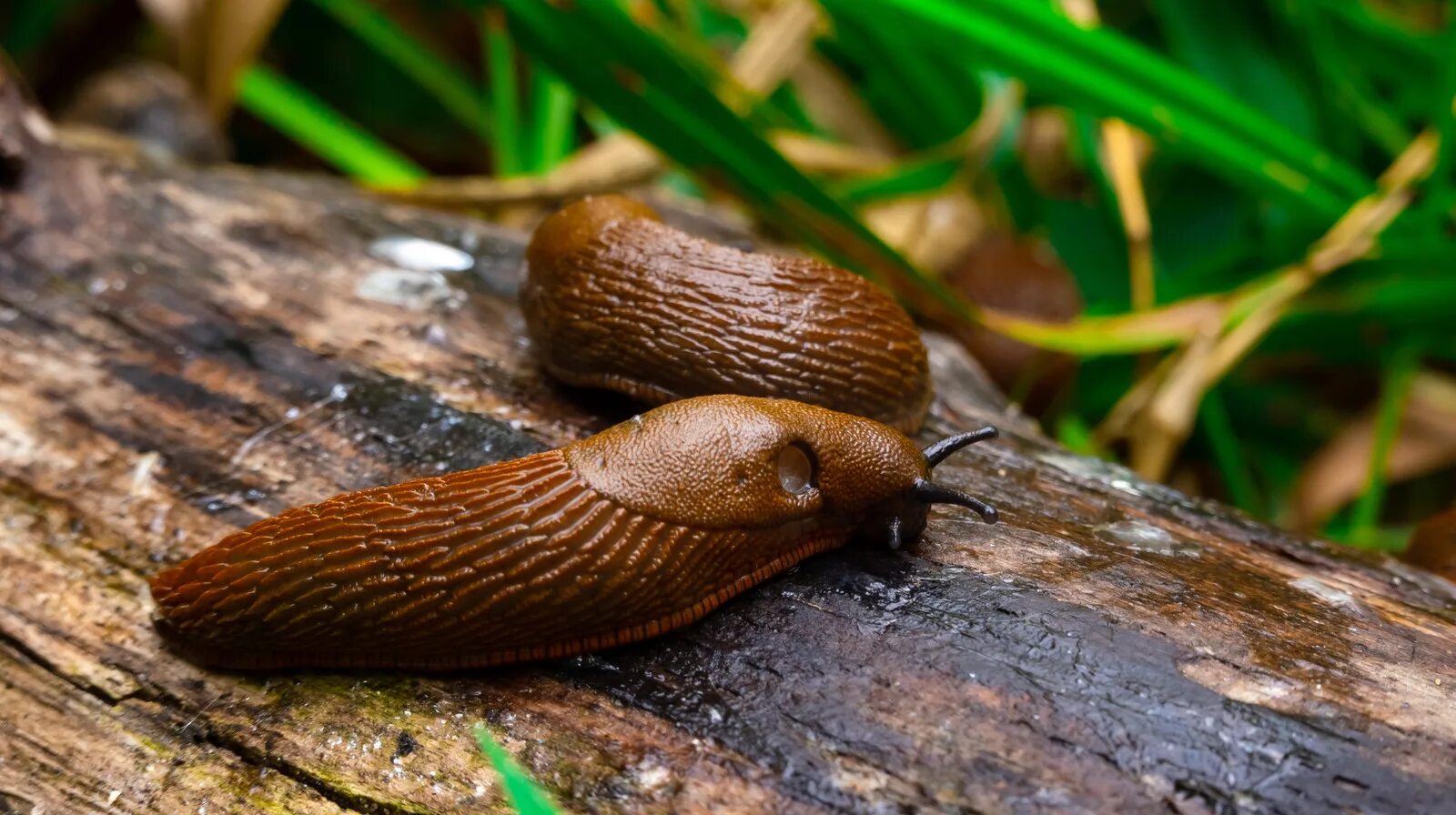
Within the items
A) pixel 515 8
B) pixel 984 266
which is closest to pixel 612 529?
pixel 515 8

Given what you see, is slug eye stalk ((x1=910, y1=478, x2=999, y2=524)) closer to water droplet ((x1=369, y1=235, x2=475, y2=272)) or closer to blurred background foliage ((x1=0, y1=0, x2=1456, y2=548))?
blurred background foliage ((x1=0, y1=0, x2=1456, y2=548))

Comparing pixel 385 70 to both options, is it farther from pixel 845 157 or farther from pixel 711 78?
pixel 845 157

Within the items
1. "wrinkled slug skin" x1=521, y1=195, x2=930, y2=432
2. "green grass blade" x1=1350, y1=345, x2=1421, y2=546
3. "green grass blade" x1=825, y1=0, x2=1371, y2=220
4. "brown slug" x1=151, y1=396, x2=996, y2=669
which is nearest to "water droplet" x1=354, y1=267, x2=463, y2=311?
"wrinkled slug skin" x1=521, y1=195, x2=930, y2=432

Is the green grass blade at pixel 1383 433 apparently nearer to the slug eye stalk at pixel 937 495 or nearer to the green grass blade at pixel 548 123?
the slug eye stalk at pixel 937 495

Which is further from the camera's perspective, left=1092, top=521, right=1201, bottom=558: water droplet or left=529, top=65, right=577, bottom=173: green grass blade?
left=529, top=65, right=577, bottom=173: green grass blade

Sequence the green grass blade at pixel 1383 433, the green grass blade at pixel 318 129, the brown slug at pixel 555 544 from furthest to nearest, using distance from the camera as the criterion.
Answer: the green grass blade at pixel 318 129 < the green grass blade at pixel 1383 433 < the brown slug at pixel 555 544

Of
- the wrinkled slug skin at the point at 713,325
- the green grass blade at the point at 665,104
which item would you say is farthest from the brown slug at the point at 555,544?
the green grass blade at the point at 665,104
